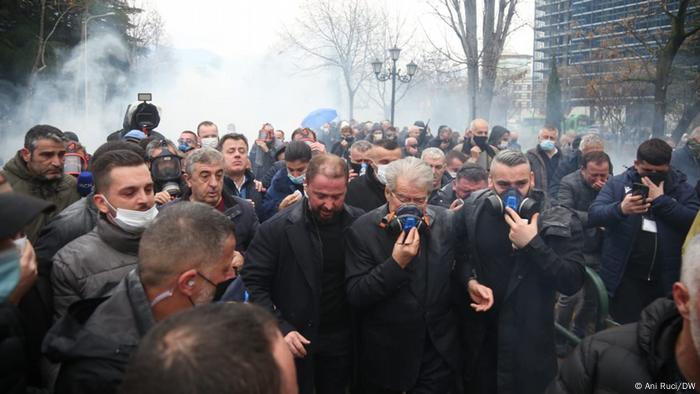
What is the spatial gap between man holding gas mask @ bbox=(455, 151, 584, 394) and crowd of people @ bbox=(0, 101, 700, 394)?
0.01m

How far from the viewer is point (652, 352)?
1835 millimetres

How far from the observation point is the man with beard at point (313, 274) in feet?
10.9

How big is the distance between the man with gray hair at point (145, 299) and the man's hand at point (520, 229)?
1712 millimetres

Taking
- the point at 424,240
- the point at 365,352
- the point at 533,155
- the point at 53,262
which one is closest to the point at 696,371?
the point at 424,240

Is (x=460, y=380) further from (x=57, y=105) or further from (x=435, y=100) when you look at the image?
(x=435, y=100)

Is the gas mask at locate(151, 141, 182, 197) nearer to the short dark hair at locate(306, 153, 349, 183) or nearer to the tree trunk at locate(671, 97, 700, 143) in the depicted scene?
the short dark hair at locate(306, 153, 349, 183)

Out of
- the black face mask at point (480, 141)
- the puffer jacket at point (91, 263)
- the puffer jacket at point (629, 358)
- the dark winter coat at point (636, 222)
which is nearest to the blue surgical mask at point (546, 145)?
the black face mask at point (480, 141)

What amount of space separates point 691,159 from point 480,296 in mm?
6791

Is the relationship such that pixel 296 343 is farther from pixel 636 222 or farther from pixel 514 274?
pixel 636 222

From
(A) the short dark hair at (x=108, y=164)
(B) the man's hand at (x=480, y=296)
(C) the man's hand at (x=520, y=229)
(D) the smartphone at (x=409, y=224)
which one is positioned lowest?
(B) the man's hand at (x=480, y=296)

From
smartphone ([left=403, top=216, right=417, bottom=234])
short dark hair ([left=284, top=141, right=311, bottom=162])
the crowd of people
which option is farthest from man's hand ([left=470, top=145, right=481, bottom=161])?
smartphone ([left=403, top=216, right=417, bottom=234])

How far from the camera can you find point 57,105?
2628 centimetres

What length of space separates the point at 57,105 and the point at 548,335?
2836 cm

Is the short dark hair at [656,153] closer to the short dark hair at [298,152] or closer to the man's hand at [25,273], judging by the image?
A: the short dark hair at [298,152]
